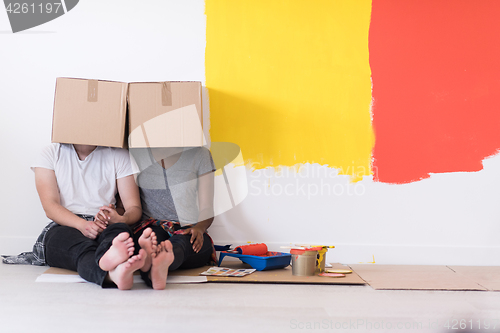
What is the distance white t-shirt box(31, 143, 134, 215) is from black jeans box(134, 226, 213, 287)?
0.26 m

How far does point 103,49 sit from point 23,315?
1464 millimetres

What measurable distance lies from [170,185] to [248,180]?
1.42 ft

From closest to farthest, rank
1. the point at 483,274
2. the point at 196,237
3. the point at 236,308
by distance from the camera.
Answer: the point at 236,308 → the point at 196,237 → the point at 483,274

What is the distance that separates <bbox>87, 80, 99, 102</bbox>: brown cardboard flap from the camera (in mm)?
1762

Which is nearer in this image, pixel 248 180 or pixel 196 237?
pixel 196 237

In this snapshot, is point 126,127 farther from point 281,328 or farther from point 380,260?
point 380,260

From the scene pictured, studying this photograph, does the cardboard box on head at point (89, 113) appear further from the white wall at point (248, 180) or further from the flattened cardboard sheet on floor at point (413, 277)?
the flattened cardboard sheet on floor at point (413, 277)

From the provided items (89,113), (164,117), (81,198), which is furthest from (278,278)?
(89,113)

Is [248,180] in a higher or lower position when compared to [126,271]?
higher

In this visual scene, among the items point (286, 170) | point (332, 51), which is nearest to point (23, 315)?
point (286, 170)

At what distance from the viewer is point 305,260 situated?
5.47 ft

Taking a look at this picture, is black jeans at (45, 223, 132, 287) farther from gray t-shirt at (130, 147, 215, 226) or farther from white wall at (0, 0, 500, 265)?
white wall at (0, 0, 500, 265)

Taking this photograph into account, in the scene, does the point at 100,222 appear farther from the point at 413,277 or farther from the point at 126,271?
the point at 413,277

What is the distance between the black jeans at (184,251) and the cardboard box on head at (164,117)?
400 mm
